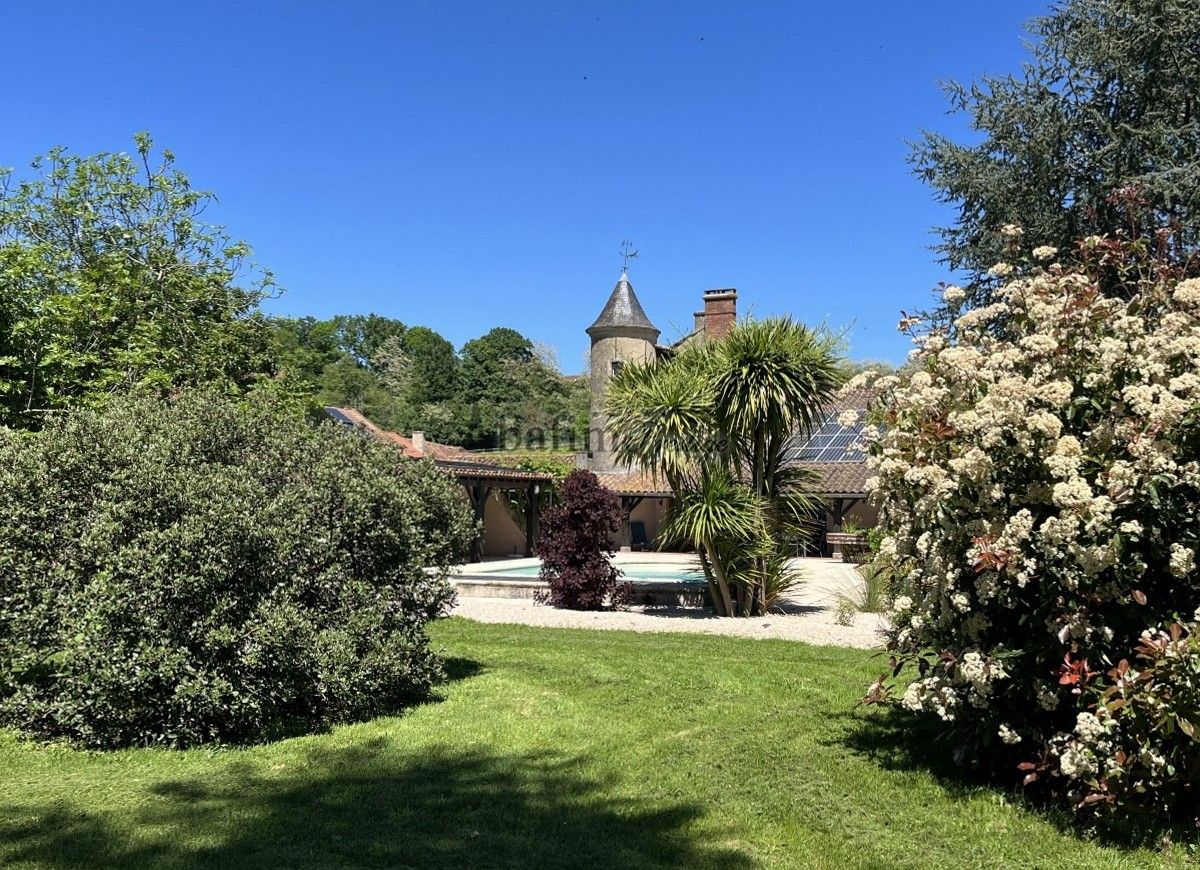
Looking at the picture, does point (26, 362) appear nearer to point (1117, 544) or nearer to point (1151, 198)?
point (1117, 544)

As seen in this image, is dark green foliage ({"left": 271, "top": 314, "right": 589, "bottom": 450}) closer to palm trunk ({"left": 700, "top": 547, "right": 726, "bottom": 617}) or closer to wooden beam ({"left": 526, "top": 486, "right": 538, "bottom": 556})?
wooden beam ({"left": 526, "top": 486, "right": 538, "bottom": 556})

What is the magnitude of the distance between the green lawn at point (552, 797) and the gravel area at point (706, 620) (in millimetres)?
4044

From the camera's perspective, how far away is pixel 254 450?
6832mm

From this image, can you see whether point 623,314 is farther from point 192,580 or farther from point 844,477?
point 192,580

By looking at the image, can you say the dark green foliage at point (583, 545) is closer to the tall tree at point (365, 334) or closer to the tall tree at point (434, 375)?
the tall tree at point (434, 375)

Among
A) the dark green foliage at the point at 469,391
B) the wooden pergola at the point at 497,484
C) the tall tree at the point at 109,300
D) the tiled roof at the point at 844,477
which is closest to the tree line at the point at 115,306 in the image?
the tall tree at the point at 109,300

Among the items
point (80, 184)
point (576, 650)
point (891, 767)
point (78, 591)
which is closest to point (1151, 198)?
point (576, 650)

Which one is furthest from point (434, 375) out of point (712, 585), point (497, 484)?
point (712, 585)

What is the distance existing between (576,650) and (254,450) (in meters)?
4.02

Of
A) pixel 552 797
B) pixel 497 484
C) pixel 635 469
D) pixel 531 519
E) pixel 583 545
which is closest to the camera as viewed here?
pixel 552 797

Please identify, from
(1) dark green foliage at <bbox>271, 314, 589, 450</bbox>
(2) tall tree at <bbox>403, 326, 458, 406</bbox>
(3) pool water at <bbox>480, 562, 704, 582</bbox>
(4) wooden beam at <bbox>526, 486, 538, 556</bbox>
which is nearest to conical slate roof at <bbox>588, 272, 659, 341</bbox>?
(4) wooden beam at <bbox>526, 486, 538, 556</bbox>

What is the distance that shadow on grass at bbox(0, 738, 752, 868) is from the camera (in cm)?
388

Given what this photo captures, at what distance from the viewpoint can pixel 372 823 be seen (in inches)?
171

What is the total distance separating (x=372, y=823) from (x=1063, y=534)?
3.23m
